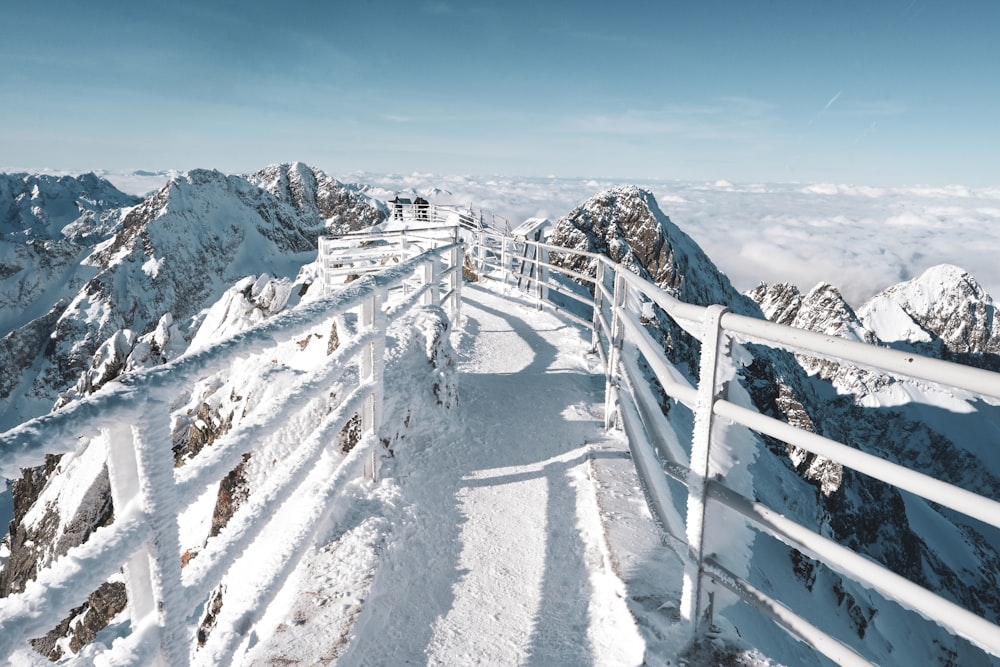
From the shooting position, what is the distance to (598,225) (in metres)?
86.0

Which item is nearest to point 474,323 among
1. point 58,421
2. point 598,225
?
point 58,421

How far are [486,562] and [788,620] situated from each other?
1.75 m

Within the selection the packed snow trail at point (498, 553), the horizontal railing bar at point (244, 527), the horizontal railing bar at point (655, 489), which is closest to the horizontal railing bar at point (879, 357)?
the horizontal railing bar at point (655, 489)

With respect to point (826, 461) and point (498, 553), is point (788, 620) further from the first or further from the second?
point (826, 461)

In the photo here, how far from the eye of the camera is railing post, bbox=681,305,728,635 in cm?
195

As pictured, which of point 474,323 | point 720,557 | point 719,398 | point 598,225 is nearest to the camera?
point 719,398

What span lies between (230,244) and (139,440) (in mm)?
181665

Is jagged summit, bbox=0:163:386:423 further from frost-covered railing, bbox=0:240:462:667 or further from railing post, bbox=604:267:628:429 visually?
frost-covered railing, bbox=0:240:462:667

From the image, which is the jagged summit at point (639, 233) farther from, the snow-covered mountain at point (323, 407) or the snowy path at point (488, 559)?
the snowy path at point (488, 559)

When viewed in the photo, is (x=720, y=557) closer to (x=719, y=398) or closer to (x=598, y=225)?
(x=719, y=398)

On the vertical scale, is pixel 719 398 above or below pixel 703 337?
below

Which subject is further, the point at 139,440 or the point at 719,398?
the point at 719,398

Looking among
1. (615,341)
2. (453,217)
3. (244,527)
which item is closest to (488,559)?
(244,527)

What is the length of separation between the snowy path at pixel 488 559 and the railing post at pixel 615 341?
216 mm
